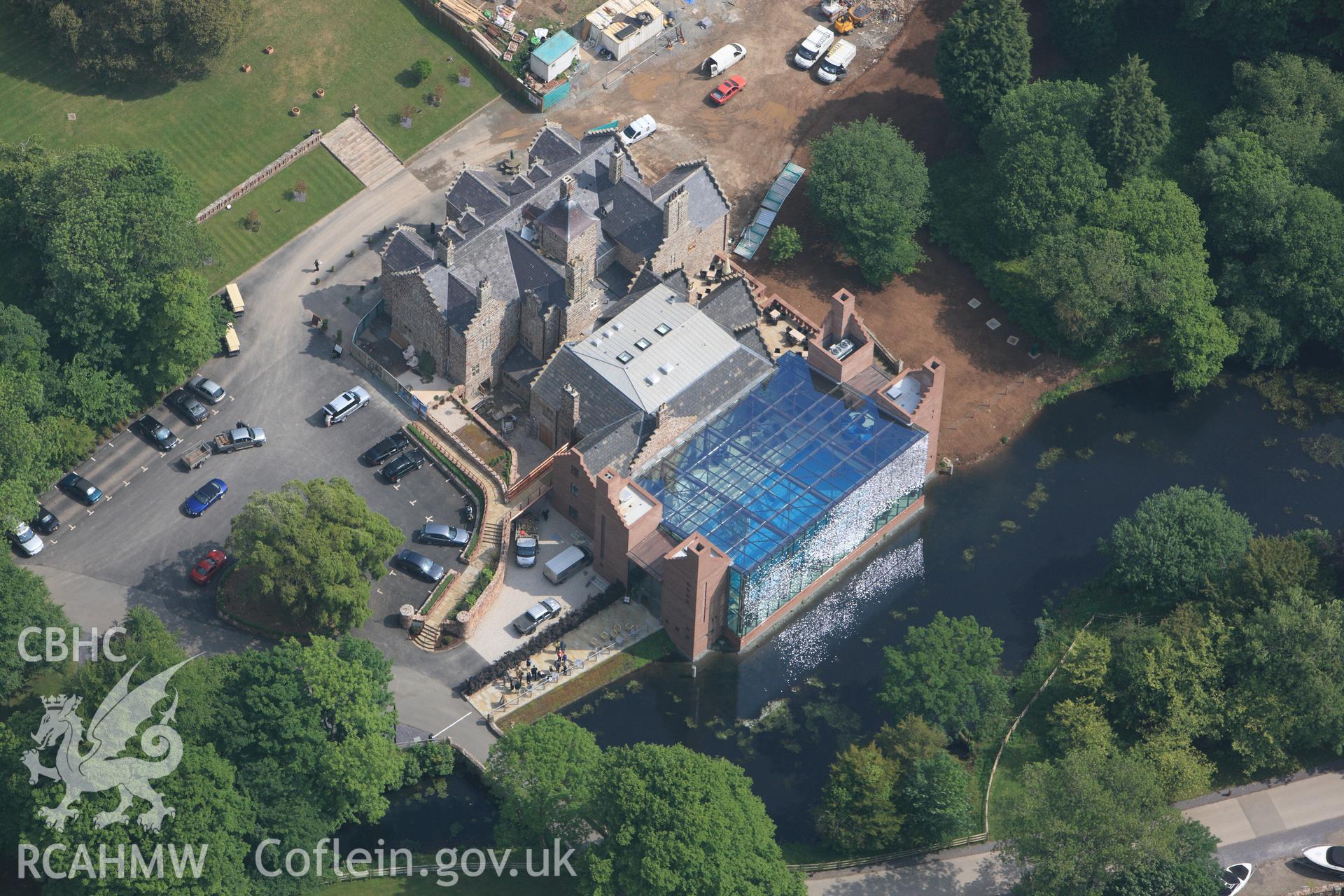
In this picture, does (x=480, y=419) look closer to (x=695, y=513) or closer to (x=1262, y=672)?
(x=695, y=513)

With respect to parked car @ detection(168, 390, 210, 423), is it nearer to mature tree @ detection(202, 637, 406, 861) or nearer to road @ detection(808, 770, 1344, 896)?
mature tree @ detection(202, 637, 406, 861)

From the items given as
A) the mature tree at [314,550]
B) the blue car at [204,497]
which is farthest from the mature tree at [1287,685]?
the blue car at [204,497]

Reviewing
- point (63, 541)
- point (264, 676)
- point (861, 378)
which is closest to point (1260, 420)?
point (861, 378)

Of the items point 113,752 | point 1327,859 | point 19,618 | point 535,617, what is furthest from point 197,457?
point 1327,859

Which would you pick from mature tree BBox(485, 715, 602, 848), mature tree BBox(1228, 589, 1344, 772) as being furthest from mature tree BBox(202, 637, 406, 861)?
mature tree BBox(1228, 589, 1344, 772)

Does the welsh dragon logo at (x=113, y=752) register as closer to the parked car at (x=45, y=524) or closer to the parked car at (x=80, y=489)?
the parked car at (x=45, y=524)

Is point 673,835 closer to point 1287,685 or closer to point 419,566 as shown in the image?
point 419,566
